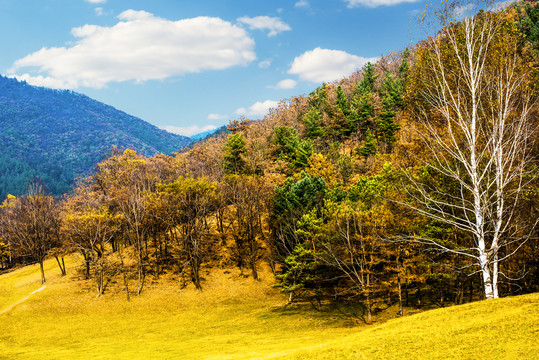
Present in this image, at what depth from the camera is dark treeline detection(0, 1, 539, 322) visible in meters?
20.4

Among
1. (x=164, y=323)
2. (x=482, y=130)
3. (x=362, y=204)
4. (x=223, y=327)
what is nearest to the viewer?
(x=482, y=130)

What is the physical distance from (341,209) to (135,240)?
37.2m

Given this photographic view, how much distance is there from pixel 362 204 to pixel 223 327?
68.6 feet

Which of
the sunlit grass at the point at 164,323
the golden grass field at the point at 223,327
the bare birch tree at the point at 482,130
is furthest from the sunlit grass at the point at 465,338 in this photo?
the sunlit grass at the point at 164,323

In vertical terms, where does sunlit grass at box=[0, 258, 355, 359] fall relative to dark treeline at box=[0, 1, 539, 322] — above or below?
below

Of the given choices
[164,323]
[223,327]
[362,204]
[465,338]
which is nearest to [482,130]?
[465,338]

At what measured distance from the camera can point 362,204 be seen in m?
38.1

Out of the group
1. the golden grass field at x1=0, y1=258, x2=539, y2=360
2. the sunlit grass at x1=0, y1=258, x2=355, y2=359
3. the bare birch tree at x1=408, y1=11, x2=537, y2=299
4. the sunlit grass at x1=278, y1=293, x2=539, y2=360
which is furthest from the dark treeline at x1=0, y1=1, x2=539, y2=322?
the sunlit grass at x1=0, y1=258, x2=355, y2=359

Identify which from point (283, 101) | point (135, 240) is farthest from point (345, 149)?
point (135, 240)

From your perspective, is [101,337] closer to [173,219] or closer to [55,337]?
[55,337]

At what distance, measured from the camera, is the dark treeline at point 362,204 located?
20.4 m

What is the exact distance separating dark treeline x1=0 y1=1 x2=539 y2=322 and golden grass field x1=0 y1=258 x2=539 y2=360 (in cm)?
275

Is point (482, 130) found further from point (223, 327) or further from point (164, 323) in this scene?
point (164, 323)

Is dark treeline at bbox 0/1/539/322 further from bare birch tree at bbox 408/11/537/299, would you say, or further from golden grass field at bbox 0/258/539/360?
golden grass field at bbox 0/258/539/360
